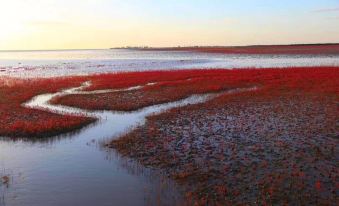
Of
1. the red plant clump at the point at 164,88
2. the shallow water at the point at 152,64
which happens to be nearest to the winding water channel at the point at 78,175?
the red plant clump at the point at 164,88

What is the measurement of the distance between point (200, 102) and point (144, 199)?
1773 centimetres

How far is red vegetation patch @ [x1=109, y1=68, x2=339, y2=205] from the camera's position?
37.0ft

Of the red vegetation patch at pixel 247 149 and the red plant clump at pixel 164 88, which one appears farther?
the red plant clump at pixel 164 88

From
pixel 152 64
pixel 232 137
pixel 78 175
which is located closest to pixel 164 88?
pixel 232 137

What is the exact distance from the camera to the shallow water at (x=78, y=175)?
11242 millimetres

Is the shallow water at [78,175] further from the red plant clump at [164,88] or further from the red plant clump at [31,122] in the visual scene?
the red plant clump at [164,88]

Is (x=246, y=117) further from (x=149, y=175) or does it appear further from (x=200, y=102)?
(x=149, y=175)

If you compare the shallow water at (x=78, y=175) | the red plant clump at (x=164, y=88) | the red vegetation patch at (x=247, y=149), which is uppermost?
the red plant clump at (x=164, y=88)

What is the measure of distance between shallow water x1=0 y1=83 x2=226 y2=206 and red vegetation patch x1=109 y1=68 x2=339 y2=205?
0.90 meters

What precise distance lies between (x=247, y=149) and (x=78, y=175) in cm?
677

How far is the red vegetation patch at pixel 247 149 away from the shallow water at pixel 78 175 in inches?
35.5

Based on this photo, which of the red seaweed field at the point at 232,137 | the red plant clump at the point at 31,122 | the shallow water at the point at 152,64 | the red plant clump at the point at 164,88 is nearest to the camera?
the red seaweed field at the point at 232,137

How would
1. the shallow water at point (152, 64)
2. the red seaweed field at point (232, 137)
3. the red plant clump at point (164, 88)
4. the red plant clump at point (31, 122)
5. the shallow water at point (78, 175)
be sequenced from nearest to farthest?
the shallow water at point (78, 175)
the red seaweed field at point (232, 137)
the red plant clump at point (31, 122)
the red plant clump at point (164, 88)
the shallow water at point (152, 64)

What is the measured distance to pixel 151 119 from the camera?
22.3 meters
